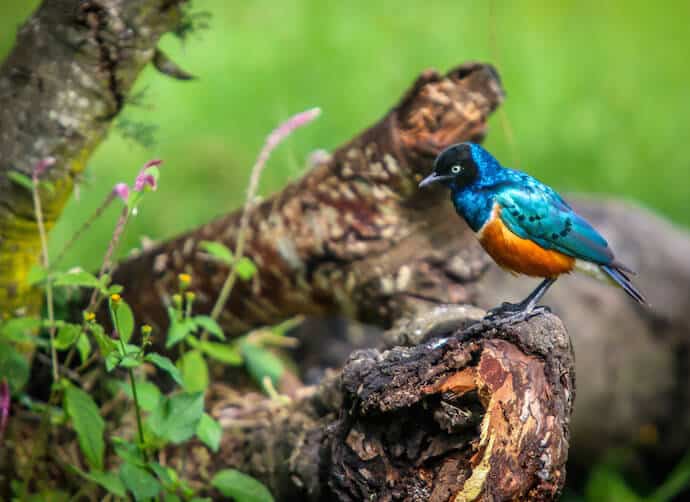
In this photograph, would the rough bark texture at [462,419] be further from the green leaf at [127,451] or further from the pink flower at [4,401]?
the pink flower at [4,401]

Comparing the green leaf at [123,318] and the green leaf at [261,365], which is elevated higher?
the green leaf at [123,318]

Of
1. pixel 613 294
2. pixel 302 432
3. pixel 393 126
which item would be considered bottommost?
pixel 613 294

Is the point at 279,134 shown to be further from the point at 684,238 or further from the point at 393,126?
the point at 684,238

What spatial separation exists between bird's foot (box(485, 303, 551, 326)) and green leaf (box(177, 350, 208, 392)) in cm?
73

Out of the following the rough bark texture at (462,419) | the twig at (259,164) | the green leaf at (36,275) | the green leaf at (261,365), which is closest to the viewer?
the rough bark texture at (462,419)

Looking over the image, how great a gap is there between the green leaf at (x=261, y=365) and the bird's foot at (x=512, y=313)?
106cm

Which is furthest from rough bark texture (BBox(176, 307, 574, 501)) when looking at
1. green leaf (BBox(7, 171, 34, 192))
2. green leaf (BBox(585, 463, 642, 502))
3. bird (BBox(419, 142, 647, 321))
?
green leaf (BBox(585, 463, 642, 502))

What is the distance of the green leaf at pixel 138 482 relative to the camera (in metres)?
2.19

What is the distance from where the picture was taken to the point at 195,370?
2.59 m

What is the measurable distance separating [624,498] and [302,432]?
88.9 inches

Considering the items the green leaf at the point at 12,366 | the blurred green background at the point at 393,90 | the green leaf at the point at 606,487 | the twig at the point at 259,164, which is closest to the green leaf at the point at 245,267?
the twig at the point at 259,164

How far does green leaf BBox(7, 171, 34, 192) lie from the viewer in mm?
2584

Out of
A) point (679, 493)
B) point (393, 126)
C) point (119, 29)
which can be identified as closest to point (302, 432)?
point (393, 126)

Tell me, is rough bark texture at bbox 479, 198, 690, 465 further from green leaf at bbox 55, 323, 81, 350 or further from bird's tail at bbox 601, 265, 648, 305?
green leaf at bbox 55, 323, 81, 350
